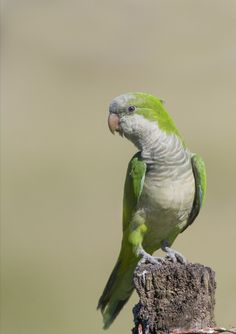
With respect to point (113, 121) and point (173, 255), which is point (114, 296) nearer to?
point (173, 255)

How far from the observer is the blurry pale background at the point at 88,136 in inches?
538

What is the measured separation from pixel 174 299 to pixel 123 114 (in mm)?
2203

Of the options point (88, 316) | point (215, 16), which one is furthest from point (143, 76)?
point (88, 316)

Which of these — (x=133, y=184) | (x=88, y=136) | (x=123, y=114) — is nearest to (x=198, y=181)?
(x=133, y=184)

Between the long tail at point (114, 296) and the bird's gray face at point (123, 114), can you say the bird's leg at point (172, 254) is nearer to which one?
the long tail at point (114, 296)

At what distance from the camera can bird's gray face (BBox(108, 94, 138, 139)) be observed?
757 cm

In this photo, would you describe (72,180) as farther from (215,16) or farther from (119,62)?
(215,16)

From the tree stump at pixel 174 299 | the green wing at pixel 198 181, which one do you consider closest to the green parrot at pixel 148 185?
the green wing at pixel 198 181

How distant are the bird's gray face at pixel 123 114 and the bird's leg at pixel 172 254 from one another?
97 cm

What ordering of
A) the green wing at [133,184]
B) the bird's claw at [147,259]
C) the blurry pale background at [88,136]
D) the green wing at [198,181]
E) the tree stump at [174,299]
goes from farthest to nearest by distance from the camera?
1. the blurry pale background at [88,136]
2. the green wing at [198,181]
3. the green wing at [133,184]
4. the bird's claw at [147,259]
5. the tree stump at [174,299]

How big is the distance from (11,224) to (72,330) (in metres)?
4.05

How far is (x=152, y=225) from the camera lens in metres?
7.61

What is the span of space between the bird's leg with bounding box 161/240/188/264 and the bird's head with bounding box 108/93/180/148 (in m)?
0.84

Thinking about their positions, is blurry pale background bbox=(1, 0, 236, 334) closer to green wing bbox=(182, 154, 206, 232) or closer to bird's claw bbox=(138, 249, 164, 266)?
green wing bbox=(182, 154, 206, 232)
